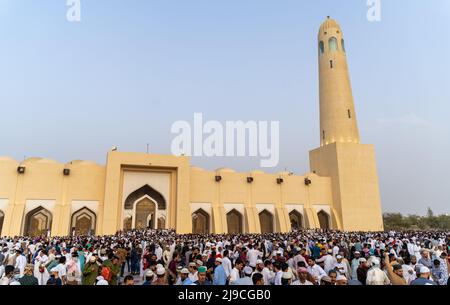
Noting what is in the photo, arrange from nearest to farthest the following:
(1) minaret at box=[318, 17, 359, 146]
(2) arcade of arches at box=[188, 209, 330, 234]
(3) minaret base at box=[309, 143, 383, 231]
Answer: (3) minaret base at box=[309, 143, 383, 231] → (2) arcade of arches at box=[188, 209, 330, 234] → (1) minaret at box=[318, 17, 359, 146]

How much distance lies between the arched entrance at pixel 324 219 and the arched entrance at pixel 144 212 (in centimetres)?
1444

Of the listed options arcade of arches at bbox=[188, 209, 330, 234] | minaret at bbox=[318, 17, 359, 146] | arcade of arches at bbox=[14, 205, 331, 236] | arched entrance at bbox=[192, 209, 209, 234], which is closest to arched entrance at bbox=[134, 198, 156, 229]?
arcade of arches at bbox=[14, 205, 331, 236]

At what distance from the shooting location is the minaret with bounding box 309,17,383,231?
92.1 feet

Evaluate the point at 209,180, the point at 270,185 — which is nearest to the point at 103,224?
the point at 209,180

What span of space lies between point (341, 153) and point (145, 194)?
1674 cm

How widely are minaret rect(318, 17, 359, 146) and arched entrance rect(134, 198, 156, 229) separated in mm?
16613

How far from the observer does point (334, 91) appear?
30.3 metres

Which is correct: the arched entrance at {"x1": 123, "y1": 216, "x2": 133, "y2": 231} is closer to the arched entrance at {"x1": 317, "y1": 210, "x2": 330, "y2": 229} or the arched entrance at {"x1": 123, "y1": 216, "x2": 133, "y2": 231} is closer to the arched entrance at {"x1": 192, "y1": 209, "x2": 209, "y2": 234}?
the arched entrance at {"x1": 192, "y1": 209, "x2": 209, "y2": 234}

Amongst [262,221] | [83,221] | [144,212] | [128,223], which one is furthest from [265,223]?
[83,221]

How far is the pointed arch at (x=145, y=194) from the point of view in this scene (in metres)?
25.3

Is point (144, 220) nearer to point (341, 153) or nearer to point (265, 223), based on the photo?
point (265, 223)

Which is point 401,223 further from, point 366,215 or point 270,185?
point 270,185
